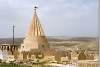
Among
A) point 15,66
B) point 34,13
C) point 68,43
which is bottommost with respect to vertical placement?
point 15,66

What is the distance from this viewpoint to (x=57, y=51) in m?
3.98

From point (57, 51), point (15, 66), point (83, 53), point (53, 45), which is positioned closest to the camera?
point (15, 66)

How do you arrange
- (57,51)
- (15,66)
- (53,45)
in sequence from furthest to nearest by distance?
1. (53,45)
2. (57,51)
3. (15,66)

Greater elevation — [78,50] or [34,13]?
[34,13]

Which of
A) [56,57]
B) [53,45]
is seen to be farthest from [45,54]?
[53,45]

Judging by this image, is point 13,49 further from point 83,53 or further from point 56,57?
point 83,53

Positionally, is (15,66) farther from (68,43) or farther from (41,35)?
(41,35)

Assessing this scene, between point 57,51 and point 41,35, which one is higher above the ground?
point 41,35

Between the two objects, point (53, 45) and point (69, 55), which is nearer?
point (69, 55)

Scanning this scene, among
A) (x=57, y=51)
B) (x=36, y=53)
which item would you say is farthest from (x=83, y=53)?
(x=36, y=53)

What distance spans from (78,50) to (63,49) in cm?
31

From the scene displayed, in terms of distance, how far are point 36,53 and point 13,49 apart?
39 cm

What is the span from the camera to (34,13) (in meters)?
4.19

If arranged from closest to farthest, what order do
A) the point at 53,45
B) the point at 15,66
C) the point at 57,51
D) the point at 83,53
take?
the point at 15,66
the point at 83,53
the point at 57,51
the point at 53,45
